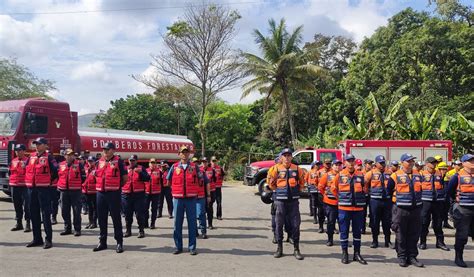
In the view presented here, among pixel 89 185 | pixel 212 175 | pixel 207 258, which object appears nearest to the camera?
pixel 207 258

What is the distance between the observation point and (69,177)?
10.3m

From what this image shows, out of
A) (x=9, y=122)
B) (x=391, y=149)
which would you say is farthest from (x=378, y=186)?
(x=9, y=122)

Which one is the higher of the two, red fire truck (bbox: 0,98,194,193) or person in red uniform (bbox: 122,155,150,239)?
red fire truck (bbox: 0,98,194,193)

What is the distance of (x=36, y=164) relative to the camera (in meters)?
8.89

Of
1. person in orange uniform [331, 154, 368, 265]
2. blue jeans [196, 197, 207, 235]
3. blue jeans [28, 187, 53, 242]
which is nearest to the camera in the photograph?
person in orange uniform [331, 154, 368, 265]

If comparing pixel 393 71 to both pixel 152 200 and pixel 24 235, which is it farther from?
pixel 24 235

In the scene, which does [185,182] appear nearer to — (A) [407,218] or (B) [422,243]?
(A) [407,218]

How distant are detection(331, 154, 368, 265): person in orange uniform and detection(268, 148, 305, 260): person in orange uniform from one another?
28.4 inches

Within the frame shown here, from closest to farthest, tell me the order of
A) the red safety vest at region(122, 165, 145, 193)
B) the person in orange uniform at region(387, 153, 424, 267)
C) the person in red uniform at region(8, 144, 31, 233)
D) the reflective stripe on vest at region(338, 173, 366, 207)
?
the person in orange uniform at region(387, 153, 424, 267), the reflective stripe on vest at region(338, 173, 366, 207), the person in red uniform at region(8, 144, 31, 233), the red safety vest at region(122, 165, 145, 193)

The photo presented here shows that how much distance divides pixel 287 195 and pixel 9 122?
1145 centimetres

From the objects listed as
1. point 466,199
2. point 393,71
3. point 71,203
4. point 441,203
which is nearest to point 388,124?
point 393,71

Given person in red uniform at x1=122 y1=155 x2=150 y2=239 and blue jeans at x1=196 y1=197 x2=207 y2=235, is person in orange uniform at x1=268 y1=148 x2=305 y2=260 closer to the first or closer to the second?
blue jeans at x1=196 y1=197 x2=207 y2=235


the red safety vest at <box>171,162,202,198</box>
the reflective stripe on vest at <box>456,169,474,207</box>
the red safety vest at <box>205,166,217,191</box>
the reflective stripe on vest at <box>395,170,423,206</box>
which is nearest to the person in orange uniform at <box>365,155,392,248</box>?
the reflective stripe on vest at <box>395,170,423,206</box>

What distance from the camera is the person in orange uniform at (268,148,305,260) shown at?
26.8ft
